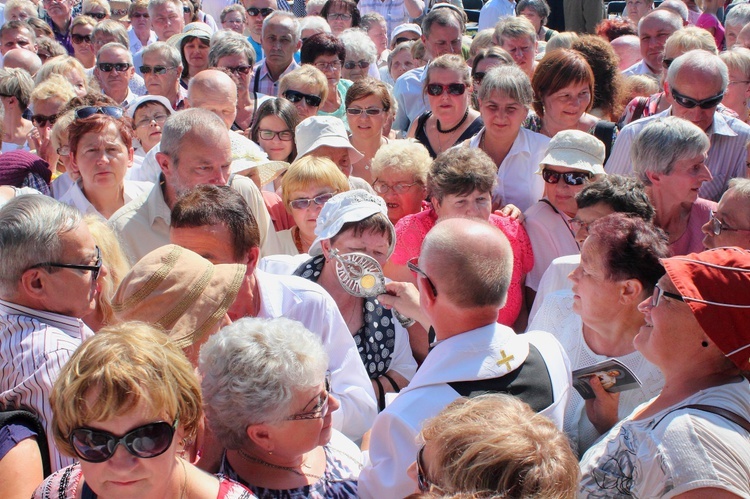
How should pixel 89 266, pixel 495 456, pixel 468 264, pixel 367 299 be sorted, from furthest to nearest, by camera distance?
1. pixel 367 299
2. pixel 89 266
3. pixel 468 264
4. pixel 495 456

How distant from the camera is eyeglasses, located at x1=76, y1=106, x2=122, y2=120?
4.34 meters

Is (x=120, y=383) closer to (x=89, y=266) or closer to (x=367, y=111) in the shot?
(x=89, y=266)

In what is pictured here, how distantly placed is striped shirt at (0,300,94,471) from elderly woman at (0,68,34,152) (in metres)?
3.96

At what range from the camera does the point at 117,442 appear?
6.16ft

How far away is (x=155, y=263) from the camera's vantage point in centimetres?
253

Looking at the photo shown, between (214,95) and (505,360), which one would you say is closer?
(505,360)

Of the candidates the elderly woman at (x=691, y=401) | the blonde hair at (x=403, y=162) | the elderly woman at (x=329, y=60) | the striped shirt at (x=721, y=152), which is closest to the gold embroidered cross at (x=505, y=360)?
the elderly woman at (x=691, y=401)

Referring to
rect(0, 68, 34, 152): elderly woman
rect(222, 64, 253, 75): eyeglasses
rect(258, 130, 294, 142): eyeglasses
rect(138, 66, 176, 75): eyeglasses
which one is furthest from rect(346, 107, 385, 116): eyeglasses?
rect(0, 68, 34, 152): elderly woman

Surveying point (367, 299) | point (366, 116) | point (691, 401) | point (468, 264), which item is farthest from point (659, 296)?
point (366, 116)

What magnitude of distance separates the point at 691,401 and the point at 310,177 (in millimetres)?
2473

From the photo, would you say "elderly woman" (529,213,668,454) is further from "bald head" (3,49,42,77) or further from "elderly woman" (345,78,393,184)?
"bald head" (3,49,42,77)

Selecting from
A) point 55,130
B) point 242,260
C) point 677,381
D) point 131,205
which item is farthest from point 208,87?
point 677,381

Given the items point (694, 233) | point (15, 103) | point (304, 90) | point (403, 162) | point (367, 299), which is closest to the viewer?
point (367, 299)

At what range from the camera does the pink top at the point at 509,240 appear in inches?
155
